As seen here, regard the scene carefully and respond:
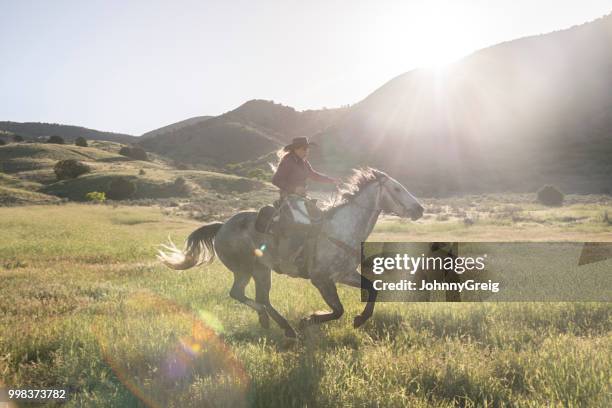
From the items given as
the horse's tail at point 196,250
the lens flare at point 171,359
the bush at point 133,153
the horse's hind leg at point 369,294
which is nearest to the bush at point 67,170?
the bush at point 133,153

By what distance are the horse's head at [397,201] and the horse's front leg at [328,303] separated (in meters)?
1.75

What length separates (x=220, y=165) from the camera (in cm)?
15450

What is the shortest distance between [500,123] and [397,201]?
128147 millimetres

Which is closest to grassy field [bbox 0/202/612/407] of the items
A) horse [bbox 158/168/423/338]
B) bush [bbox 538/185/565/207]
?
horse [bbox 158/168/423/338]

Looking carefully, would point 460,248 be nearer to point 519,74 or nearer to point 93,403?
point 93,403

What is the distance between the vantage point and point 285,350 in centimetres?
590

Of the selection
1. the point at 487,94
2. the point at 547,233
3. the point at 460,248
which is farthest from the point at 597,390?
the point at 487,94

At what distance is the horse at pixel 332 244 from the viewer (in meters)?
6.52

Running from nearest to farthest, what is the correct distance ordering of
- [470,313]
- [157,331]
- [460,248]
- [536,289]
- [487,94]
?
[157,331] → [470,313] → [536,289] → [460,248] → [487,94]

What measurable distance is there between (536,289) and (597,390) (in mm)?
6023

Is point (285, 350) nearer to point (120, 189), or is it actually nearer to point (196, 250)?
point (196, 250)

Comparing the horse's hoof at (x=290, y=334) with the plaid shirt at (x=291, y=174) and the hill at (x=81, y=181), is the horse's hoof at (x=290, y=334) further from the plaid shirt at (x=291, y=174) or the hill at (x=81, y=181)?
the hill at (x=81, y=181)

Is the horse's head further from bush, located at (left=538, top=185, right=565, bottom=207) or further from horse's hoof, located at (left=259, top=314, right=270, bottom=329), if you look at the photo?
bush, located at (left=538, top=185, right=565, bottom=207)

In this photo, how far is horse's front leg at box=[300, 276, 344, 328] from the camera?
637 cm
